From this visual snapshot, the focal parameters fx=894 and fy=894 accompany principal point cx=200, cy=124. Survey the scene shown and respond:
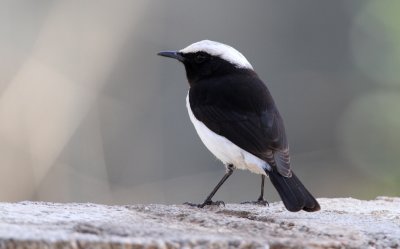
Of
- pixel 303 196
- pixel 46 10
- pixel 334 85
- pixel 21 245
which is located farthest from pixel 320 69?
pixel 21 245

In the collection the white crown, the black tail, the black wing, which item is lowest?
the black tail

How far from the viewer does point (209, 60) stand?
6195 mm

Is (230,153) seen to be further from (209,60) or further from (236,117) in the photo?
(209,60)

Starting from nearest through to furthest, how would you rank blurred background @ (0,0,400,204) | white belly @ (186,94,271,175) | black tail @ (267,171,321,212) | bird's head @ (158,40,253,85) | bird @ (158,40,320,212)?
black tail @ (267,171,321,212) → bird @ (158,40,320,212) → white belly @ (186,94,271,175) → bird's head @ (158,40,253,85) → blurred background @ (0,0,400,204)

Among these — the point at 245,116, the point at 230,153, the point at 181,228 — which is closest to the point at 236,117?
the point at 245,116

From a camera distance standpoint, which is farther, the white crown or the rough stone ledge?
the white crown

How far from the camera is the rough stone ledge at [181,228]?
321cm

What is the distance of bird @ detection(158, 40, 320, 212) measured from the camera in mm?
5191

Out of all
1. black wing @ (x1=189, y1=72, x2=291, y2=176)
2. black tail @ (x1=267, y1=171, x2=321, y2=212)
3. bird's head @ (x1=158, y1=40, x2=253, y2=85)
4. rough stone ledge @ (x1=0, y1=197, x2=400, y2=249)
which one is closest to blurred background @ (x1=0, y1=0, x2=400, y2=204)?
bird's head @ (x1=158, y1=40, x2=253, y2=85)

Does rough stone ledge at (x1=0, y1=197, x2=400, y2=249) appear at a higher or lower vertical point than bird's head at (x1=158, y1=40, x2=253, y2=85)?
lower

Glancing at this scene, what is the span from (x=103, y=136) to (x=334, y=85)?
9.05 feet

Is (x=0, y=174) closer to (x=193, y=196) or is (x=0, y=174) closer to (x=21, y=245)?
(x=193, y=196)

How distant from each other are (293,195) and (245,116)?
87 cm

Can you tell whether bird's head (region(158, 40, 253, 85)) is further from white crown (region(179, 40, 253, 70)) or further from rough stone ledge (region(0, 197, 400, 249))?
rough stone ledge (region(0, 197, 400, 249))
